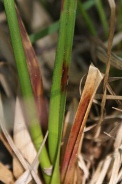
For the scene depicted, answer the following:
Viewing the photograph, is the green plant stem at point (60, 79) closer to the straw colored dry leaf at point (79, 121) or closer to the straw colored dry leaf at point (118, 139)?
the straw colored dry leaf at point (79, 121)

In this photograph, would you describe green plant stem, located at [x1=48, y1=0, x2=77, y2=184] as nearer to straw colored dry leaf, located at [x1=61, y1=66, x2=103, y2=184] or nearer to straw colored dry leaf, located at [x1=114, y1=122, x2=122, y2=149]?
straw colored dry leaf, located at [x1=61, y1=66, x2=103, y2=184]

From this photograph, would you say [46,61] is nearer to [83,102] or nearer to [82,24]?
[82,24]

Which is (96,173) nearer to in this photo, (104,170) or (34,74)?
(104,170)

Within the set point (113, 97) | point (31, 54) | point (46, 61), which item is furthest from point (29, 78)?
point (46, 61)

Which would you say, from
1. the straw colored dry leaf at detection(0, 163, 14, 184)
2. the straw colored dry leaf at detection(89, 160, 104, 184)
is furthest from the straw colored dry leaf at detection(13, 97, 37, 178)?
the straw colored dry leaf at detection(89, 160, 104, 184)

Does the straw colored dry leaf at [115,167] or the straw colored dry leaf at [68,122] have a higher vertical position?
the straw colored dry leaf at [68,122]

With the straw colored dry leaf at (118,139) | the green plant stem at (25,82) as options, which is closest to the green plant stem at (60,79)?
the green plant stem at (25,82)
